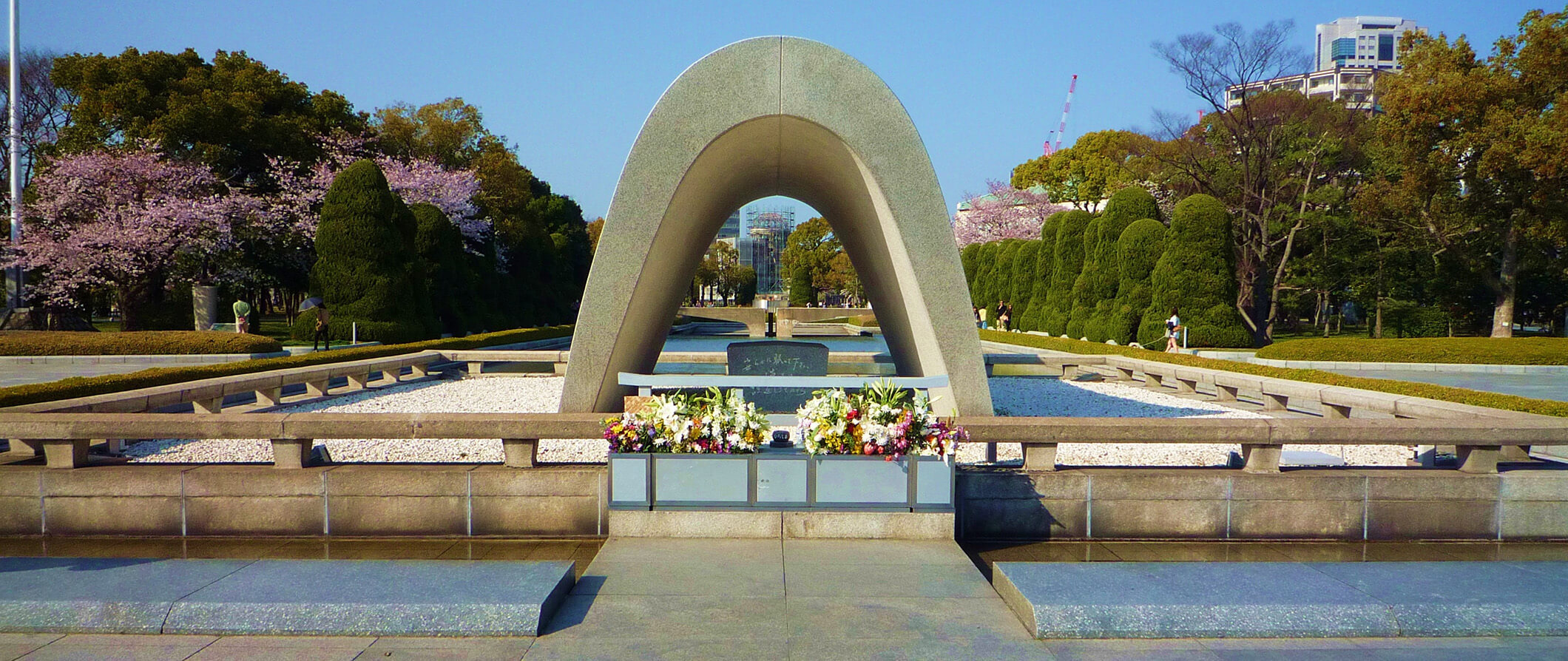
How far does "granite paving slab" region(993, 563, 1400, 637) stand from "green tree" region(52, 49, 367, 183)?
30121mm

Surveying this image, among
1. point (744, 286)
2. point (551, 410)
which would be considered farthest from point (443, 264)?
point (744, 286)

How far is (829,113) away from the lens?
777cm

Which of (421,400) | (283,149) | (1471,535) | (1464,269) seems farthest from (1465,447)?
(283,149)

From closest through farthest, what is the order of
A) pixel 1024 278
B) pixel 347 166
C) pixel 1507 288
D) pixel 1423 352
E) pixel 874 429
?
pixel 874 429 → pixel 1423 352 → pixel 1507 288 → pixel 347 166 → pixel 1024 278

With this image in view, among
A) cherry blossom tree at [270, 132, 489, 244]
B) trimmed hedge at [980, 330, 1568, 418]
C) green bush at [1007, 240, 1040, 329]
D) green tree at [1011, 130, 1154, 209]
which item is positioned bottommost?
trimmed hedge at [980, 330, 1568, 418]

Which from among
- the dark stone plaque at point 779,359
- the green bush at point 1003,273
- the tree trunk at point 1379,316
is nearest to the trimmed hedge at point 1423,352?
the tree trunk at point 1379,316

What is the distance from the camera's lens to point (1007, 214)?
5181 centimetres

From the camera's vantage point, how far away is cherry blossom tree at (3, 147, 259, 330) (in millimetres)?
24891

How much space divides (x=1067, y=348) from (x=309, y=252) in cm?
2499

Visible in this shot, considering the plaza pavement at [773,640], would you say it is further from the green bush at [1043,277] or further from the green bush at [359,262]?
the green bush at [1043,277]

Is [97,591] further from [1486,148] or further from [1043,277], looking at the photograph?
[1043,277]

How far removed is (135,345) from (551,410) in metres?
12.3

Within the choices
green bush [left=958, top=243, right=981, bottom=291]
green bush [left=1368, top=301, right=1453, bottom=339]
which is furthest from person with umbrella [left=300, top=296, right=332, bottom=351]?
green bush [left=1368, top=301, right=1453, bottom=339]

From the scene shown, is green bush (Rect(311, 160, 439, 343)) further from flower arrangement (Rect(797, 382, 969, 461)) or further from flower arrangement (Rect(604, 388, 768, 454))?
flower arrangement (Rect(797, 382, 969, 461))
